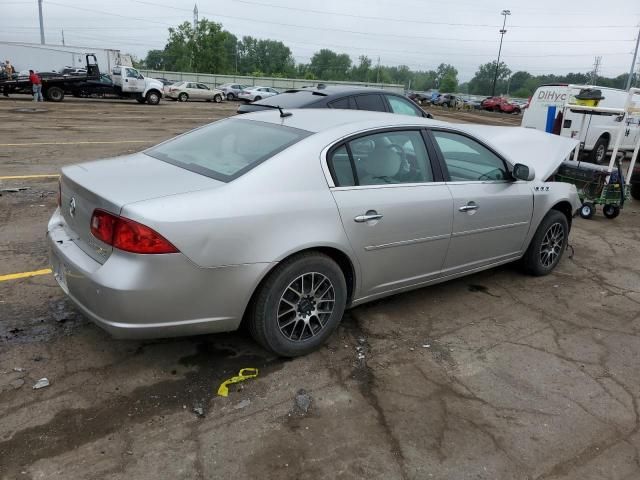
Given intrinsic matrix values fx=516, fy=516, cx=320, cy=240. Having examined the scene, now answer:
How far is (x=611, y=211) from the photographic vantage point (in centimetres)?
802

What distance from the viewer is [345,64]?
13475cm

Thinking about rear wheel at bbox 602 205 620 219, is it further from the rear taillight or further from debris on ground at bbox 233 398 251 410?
the rear taillight

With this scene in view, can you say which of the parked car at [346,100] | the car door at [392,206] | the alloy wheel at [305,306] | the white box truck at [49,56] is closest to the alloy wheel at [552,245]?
the car door at [392,206]

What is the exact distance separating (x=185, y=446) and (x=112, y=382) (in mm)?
761

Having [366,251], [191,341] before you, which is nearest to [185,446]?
[191,341]

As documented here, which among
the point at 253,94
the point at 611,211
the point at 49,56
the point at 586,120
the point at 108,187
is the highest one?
the point at 49,56

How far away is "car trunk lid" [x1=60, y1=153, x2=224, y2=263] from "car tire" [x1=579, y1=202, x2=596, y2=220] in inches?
265

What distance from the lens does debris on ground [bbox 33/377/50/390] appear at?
117 inches

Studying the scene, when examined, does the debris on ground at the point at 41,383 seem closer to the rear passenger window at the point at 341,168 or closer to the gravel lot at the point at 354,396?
the gravel lot at the point at 354,396

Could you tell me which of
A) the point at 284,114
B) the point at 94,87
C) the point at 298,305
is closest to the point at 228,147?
the point at 284,114

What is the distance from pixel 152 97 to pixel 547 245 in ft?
89.5

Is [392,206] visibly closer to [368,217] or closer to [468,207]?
[368,217]

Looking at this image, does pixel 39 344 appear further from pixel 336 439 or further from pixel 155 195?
pixel 336 439

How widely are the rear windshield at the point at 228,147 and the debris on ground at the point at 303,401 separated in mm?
1340
